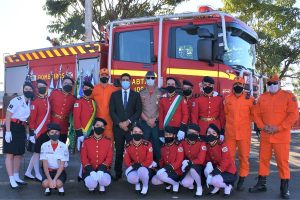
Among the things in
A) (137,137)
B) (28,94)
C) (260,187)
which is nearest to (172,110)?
(137,137)

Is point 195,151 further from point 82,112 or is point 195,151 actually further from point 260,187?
point 82,112

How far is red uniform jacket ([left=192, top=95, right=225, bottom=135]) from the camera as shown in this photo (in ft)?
21.0

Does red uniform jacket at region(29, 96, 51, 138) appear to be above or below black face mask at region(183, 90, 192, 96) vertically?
below

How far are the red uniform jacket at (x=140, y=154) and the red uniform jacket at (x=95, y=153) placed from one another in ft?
0.93

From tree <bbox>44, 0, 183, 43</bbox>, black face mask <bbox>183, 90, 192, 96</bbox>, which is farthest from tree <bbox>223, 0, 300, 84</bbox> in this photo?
black face mask <bbox>183, 90, 192, 96</bbox>

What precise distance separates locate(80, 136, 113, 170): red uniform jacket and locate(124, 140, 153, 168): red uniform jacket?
0.28 meters

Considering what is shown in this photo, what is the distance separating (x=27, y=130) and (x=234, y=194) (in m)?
3.43

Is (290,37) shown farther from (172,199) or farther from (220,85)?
(172,199)

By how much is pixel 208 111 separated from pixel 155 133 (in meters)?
0.92

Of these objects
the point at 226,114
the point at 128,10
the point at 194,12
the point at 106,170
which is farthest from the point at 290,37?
the point at 106,170

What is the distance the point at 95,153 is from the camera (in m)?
6.12

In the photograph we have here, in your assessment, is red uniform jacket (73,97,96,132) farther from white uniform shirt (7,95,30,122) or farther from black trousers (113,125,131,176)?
white uniform shirt (7,95,30,122)

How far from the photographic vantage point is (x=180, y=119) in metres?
6.54

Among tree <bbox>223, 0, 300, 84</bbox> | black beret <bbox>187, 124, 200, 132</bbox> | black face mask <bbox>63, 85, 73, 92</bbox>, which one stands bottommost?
black beret <bbox>187, 124, 200, 132</bbox>
